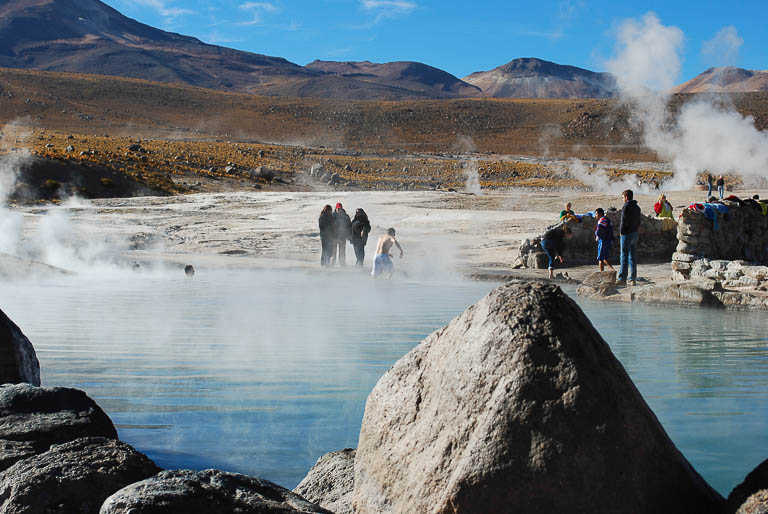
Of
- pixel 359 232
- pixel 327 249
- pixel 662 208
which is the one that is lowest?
pixel 327 249

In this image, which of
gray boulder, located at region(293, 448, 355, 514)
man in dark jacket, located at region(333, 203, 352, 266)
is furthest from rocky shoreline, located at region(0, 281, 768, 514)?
man in dark jacket, located at region(333, 203, 352, 266)

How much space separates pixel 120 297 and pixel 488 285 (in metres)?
6.28

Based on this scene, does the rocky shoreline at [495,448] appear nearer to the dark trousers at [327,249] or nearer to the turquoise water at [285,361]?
the turquoise water at [285,361]

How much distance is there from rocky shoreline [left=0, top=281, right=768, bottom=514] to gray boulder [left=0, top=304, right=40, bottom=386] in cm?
214

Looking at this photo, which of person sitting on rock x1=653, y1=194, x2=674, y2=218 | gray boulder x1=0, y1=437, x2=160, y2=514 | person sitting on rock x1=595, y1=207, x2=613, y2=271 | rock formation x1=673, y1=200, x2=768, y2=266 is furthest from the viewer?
person sitting on rock x1=653, y1=194, x2=674, y2=218

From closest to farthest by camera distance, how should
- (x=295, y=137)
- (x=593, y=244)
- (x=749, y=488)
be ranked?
(x=749, y=488)
(x=593, y=244)
(x=295, y=137)

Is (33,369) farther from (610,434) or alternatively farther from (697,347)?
(697,347)

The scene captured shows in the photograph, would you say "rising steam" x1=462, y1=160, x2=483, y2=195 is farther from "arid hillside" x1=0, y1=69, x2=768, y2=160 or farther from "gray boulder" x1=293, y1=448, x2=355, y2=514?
"gray boulder" x1=293, y1=448, x2=355, y2=514

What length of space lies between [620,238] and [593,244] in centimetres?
335

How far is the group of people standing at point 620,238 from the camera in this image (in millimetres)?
13289

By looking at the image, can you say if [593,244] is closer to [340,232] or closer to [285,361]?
[340,232]

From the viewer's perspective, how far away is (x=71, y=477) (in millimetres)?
3102

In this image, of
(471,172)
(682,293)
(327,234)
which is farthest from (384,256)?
(471,172)

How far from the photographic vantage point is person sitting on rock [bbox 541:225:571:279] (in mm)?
15883
